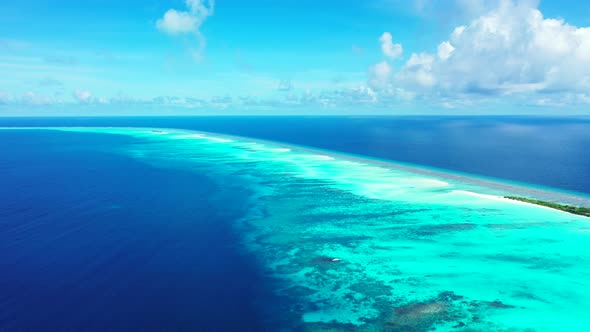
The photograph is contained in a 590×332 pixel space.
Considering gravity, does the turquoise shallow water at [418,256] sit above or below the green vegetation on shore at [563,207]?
below

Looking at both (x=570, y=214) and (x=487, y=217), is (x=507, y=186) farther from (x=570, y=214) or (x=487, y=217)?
(x=487, y=217)

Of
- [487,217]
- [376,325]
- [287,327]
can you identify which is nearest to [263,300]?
[287,327]

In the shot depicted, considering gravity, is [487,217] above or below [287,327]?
above

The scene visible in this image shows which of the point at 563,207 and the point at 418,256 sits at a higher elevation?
the point at 563,207

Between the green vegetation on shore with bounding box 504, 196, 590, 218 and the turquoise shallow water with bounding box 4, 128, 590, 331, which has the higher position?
the green vegetation on shore with bounding box 504, 196, 590, 218

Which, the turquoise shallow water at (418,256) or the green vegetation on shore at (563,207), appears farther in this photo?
the green vegetation on shore at (563,207)

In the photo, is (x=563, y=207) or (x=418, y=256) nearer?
(x=418, y=256)

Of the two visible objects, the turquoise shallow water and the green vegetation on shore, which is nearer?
the turquoise shallow water

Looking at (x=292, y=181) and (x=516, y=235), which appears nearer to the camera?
Answer: (x=516, y=235)
